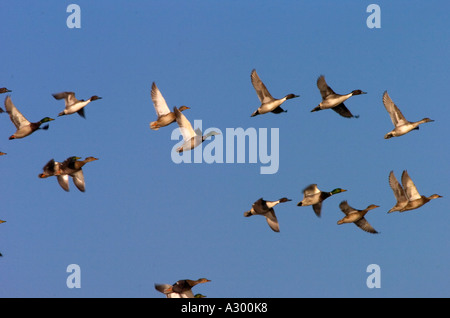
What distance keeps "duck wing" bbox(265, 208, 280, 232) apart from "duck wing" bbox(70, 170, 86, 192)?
292 inches

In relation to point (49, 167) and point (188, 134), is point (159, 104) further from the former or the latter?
point (49, 167)

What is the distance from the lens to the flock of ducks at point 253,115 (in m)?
35.8

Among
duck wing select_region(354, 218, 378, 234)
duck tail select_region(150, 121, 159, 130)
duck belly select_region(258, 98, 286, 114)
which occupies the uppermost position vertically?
duck belly select_region(258, 98, 286, 114)

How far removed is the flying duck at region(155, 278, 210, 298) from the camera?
3578cm

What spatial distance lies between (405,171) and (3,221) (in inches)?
607

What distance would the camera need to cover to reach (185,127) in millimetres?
35656

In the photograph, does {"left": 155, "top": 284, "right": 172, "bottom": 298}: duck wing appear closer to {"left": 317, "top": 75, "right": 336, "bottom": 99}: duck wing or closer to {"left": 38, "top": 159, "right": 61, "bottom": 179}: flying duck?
{"left": 38, "top": 159, "right": 61, "bottom": 179}: flying duck

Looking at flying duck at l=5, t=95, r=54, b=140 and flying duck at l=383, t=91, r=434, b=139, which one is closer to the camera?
flying duck at l=383, t=91, r=434, b=139

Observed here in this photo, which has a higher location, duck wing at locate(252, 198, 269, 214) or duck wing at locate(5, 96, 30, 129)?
duck wing at locate(5, 96, 30, 129)

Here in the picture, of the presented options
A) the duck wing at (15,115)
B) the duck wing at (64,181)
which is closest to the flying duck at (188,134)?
the duck wing at (64,181)

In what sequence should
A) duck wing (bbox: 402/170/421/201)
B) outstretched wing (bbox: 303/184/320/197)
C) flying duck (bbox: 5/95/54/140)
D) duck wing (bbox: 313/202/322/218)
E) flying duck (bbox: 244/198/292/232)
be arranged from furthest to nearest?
flying duck (bbox: 5/95/54/140) < flying duck (bbox: 244/198/292/232) < duck wing (bbox: 313/202/322/218) < outstretched wing (bbox: 303/184/320/197) < duck wing (bbox: 402/170/421/201)

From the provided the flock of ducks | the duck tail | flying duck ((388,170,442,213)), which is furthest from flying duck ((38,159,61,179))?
flying duck ((388,170,442,213))

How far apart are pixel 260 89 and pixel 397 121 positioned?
535 cm

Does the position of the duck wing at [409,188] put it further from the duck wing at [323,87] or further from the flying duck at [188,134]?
the flying duck at [188,134]
